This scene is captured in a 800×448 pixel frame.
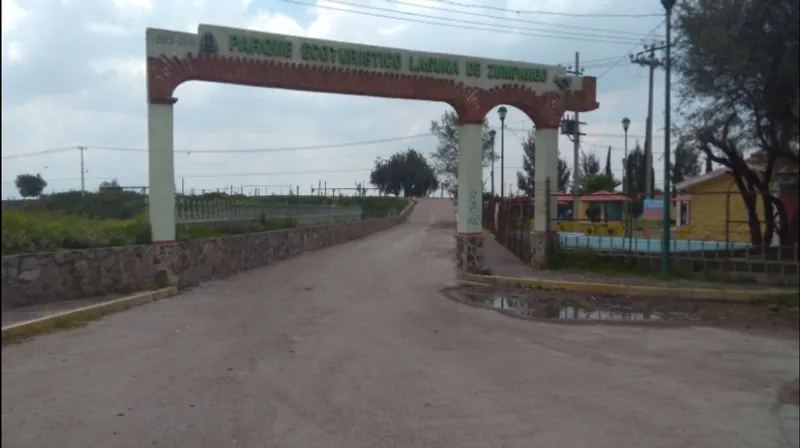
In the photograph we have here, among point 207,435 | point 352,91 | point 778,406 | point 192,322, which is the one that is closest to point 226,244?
point 352,91

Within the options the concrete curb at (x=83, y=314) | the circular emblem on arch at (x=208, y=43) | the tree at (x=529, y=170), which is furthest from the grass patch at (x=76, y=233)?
the tree at (x=529, y=170)

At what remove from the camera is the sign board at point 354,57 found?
1515 cm

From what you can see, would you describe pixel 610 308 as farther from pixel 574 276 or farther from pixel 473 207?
pixel 473 207

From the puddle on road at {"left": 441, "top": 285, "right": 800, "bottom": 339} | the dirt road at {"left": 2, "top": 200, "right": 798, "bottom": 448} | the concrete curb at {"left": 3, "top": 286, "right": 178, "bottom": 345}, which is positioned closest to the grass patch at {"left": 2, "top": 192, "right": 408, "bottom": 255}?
the concrete curb at {"left": 3, "top": 286, "right": 178, "bottom": 345}

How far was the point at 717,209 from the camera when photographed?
15336 millimetres

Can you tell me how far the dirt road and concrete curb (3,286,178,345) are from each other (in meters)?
0.28

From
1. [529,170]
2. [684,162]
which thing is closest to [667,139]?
[684,162]

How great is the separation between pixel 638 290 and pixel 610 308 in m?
1.22

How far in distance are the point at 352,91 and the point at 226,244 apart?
17.9 feet

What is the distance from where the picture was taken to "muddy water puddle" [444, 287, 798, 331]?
10.4 metres

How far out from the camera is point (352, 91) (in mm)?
16938

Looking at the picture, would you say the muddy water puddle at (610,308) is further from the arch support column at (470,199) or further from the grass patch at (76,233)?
the grass patch at (76,233)

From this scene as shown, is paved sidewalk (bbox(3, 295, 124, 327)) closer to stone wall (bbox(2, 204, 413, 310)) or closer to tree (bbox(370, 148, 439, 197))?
stone wall (bbox(2, 204, 413, 310))

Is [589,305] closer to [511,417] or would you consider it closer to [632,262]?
[632,262]
